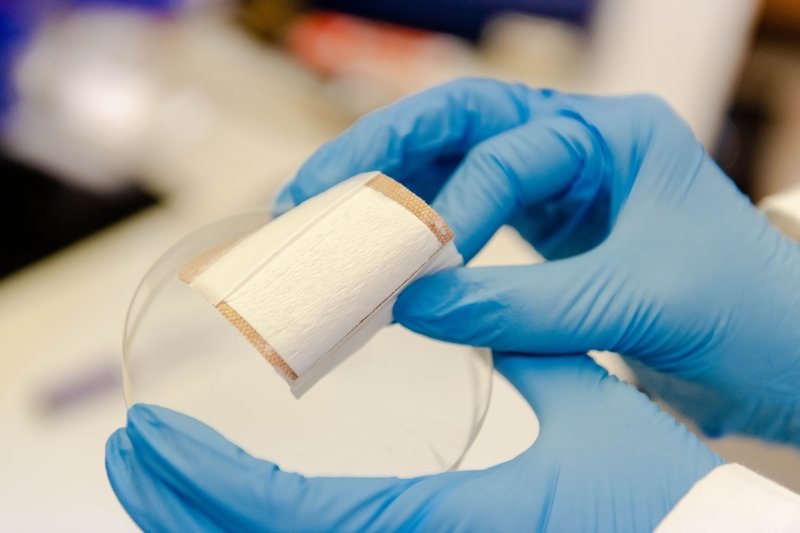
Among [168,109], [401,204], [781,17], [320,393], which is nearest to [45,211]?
[168,109]

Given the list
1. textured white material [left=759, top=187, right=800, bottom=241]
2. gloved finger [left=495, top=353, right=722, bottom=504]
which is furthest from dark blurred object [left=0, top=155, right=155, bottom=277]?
textured white material [left=759, top=187, right=800, bottom=241]

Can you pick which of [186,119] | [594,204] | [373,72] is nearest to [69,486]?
[594,204]

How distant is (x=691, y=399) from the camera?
68cm

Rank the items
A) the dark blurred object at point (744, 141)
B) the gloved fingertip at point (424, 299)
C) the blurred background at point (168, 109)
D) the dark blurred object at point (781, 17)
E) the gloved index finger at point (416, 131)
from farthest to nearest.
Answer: the dark blurred object at point (744, 141) → the dark blurred object at point (781, 17) → the blurred background at point (168, 109) → the gloved index finger at point (416, 131) → the gloved fingertip at point (424, 299)

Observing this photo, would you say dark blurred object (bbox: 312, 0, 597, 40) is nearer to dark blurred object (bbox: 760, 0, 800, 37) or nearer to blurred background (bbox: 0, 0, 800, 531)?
blurred background (bbox: 0, 0, 800, 531)

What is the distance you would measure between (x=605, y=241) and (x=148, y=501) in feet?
1.36

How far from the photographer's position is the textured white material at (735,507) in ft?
1.33

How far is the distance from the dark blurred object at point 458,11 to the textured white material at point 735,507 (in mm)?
1170

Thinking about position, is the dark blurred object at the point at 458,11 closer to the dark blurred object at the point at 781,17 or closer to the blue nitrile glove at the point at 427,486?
the dark blurred object at the point at 781,17

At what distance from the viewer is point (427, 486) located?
0.45m

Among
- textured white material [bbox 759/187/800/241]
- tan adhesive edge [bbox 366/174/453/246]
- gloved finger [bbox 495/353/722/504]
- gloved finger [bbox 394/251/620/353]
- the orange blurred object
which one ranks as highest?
the orange blurred object

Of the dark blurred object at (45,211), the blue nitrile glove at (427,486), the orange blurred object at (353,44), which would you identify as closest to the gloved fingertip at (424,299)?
the blue nitrile glove at (427,486)

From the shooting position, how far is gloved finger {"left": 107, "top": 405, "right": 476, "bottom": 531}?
17.1 inches

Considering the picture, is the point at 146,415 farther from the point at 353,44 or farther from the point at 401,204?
the point at 353,44
